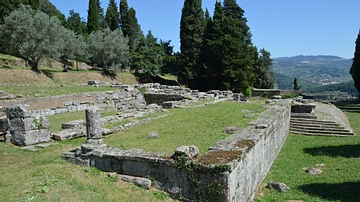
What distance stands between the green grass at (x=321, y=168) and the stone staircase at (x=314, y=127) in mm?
825

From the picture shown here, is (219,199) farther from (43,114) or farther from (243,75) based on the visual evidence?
(243,75)

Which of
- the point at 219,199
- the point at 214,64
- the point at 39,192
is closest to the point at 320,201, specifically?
the point at 219,199

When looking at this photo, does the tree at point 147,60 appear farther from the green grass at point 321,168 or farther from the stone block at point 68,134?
the stone block at point 68,134

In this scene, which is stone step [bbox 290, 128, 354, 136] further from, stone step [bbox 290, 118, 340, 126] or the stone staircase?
stone step [bbox 290, 118, 340, 126]

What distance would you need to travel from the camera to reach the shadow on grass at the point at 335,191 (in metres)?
8.30

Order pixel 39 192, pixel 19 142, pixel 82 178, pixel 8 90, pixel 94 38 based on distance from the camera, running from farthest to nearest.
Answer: pixel 94 38 < pixel 8 90 < pixel 19 142 < pixel 82 178 < pixel 39 192

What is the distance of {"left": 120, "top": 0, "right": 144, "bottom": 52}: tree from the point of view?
176ft

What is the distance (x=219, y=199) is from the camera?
22.3ft

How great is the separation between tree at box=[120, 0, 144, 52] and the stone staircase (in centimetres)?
3835

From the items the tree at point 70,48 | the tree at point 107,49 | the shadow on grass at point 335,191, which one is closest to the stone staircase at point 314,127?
the shadow on grass at point 335,191

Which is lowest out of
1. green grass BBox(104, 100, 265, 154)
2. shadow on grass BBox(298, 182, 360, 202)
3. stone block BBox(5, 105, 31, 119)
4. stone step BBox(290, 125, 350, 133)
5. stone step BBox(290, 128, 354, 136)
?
shadow on grass BBox(298, 182, 360, 202)

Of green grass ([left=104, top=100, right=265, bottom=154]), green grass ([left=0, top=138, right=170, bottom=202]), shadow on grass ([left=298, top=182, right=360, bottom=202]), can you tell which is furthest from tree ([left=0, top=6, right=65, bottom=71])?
shadow on grass ([left=298, top=182, right=360, bottom=202])

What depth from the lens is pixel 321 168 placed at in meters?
11.1

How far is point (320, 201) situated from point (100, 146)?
6.75 m
